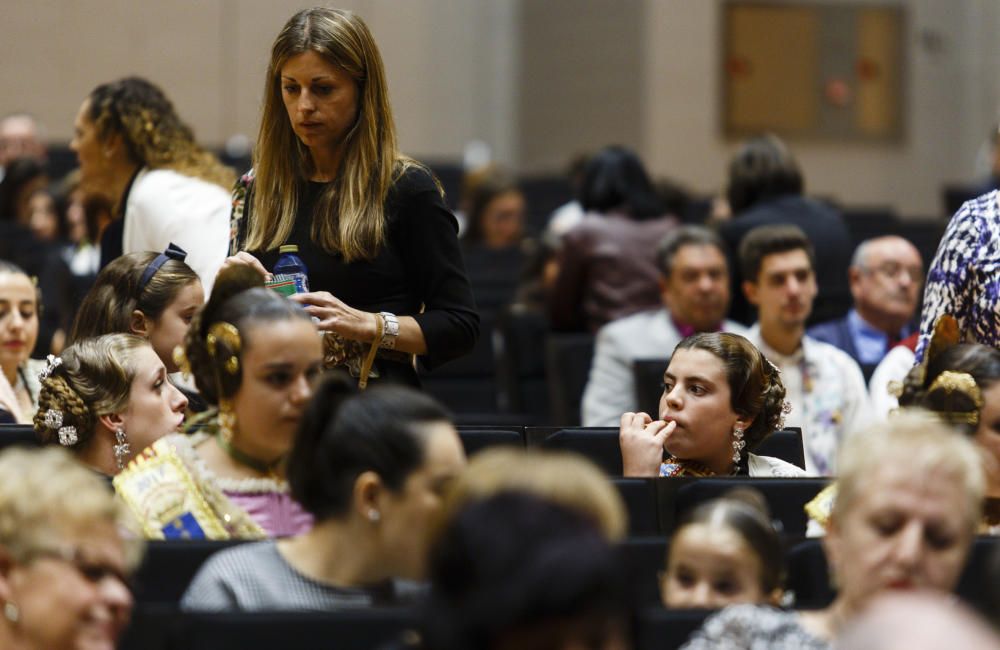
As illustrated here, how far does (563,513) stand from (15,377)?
139 inches

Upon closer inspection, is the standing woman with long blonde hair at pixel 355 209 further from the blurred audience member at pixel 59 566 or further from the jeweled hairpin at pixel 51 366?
the blurred audience member at pixel 59 566

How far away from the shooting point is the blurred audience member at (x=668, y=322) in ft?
20.1

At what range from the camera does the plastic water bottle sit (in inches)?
138

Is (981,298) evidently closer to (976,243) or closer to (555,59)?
(976,243)

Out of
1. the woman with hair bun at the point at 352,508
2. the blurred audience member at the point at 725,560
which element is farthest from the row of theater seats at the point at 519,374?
the woman with hair bun at the point at 352,508

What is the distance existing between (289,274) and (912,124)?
11071 millimetres

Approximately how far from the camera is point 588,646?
1.82 metres

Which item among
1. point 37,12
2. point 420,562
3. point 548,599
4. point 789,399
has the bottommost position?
point 789,399

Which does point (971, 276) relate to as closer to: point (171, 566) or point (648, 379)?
point (648, 379)

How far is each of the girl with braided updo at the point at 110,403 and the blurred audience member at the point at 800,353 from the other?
2224 millimetres

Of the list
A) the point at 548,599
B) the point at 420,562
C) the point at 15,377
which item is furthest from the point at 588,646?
the point at 15,377

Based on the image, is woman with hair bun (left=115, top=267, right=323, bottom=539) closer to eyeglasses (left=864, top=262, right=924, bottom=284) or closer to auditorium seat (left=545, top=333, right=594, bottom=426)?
auditorium seat (left=545, top=333, right=594, bottom=426)

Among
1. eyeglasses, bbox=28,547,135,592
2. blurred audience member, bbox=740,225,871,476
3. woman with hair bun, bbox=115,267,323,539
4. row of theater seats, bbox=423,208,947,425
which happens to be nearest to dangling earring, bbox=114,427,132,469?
woman with hair bun, bbox=115,267,323,539

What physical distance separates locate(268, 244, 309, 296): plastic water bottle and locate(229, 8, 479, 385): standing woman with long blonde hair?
0.6 inches
